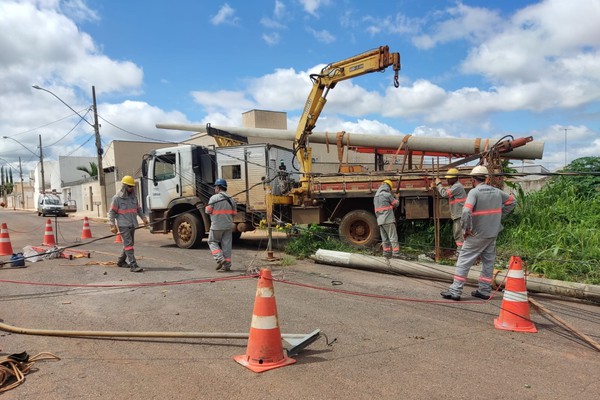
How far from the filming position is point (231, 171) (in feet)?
35.8

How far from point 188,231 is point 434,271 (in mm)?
6271

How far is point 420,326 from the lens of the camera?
4469 millimetres

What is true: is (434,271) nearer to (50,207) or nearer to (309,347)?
(309,347)

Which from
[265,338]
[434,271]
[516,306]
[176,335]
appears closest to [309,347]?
[265,338]

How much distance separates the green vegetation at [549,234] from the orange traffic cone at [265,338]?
15.1 ft

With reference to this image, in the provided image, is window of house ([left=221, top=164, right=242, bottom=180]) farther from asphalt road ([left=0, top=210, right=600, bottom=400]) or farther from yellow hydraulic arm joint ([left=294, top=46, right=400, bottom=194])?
asphalt road ([left=0, top=210, right=600, bottom=400])

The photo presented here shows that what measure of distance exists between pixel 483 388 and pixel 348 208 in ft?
23.0

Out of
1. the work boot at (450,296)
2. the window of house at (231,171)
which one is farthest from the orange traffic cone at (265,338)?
the window of house at (231,171)

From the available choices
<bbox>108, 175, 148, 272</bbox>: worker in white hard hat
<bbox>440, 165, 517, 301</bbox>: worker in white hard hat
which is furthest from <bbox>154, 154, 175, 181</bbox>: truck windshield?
<bbox>440, 165, 517, 301</bbox>: worker in white hard hat

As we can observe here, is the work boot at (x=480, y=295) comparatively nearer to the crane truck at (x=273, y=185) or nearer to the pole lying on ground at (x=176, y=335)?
the pole lying on ground at (x=176, y=335)

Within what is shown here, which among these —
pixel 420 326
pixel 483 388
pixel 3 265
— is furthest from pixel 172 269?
pixel 483 388

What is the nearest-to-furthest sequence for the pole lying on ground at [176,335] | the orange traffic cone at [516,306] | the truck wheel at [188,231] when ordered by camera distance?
the pole lying on ground at [176,335] < the orange traffic cone at [516,306] < the truck wheel at [188,231]

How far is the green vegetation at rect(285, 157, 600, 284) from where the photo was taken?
6609 millimetres

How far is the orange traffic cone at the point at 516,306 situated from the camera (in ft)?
14.2
